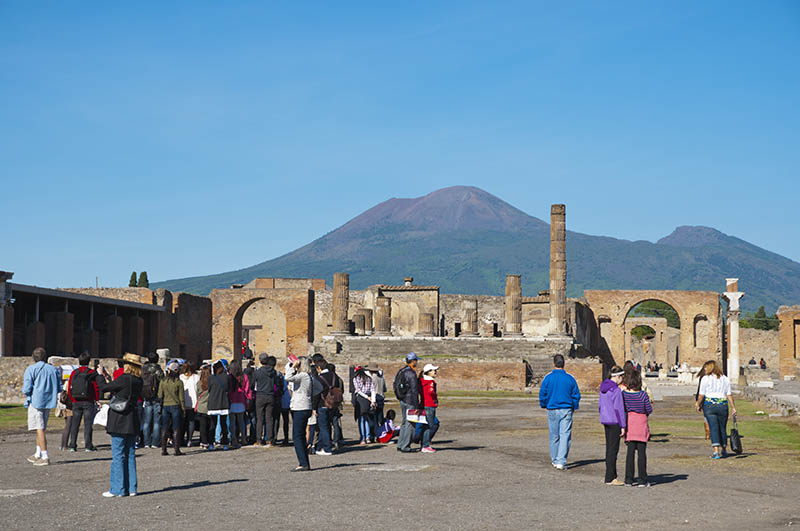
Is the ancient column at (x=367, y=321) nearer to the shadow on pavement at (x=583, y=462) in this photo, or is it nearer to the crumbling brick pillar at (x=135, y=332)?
the crumbling brick pillar at (x=135, y=332)

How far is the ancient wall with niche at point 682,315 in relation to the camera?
62.5 m

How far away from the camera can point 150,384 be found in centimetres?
1436

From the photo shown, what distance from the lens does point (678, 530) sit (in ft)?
27.3

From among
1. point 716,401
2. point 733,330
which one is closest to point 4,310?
point 716,401

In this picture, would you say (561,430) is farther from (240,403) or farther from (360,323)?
(360,323)

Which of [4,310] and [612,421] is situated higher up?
[4,310]

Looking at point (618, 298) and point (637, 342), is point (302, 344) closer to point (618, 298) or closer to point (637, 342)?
point (618, 298)

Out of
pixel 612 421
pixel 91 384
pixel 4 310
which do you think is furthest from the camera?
pixel 4 310

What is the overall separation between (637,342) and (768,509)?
85036 mm

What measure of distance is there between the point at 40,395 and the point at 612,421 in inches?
283

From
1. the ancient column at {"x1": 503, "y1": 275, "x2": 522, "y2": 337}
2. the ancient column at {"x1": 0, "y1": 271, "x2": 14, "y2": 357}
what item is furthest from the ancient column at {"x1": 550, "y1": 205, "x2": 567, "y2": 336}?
the ancient column at {"x1": 0, "y1": 271, "x2": 14, "y2": 357}

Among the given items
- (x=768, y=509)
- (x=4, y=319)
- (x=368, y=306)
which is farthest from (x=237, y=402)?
(x=368, y=306)

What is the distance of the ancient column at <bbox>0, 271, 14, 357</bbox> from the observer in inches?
1312

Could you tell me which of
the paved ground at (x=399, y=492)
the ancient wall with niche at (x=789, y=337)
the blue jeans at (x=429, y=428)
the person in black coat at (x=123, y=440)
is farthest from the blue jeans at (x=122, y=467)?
the ancient wall with niche at (x=789, y=337)
